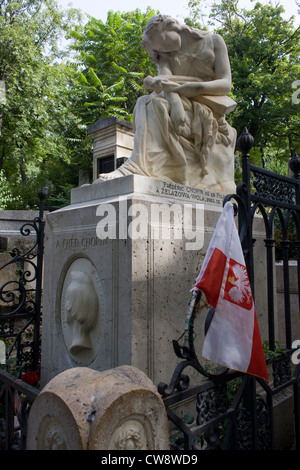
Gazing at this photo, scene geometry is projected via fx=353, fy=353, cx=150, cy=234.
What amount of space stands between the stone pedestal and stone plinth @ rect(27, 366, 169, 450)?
1.15 meters

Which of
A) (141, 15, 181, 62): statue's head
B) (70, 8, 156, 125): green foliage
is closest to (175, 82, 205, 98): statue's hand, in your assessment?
(141, 15, 181, 62): statue's head

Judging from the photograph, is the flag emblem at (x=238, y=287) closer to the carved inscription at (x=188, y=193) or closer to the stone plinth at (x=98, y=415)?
the stone plinth at (x=98, y=415)

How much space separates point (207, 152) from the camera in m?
3.79

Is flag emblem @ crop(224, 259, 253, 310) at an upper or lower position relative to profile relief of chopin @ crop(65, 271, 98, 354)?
upper

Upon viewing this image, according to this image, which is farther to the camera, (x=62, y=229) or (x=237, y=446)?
(x=62, y=229)

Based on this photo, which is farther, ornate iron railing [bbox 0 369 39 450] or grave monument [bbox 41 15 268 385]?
grave monument [bbox 41 15 268 385]

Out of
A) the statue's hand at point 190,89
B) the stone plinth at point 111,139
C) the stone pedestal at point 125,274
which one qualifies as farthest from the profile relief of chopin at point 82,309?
the stone plinth at point 111,139

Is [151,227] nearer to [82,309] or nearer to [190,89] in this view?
[82,309]

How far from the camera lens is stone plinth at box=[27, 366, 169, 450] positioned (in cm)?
130

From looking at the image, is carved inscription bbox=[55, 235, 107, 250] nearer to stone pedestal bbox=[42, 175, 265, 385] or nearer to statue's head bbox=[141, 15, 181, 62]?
stone pedestal bbox=[42, 175, 265, 385]

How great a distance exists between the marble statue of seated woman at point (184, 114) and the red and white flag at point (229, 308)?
1.43m

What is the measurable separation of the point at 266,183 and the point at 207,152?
1.11m

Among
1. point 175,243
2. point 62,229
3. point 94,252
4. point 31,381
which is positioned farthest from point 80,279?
point 31,381
